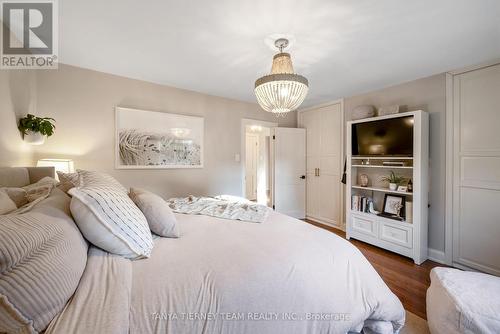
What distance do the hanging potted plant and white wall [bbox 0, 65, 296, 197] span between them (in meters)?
0.09

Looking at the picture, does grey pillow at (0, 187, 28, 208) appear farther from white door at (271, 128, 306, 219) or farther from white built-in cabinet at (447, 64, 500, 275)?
white built-in cabinet at (447, 64, 500, 275)

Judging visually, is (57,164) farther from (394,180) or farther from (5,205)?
(394,180)

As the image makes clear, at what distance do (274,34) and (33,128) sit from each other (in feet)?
7.88

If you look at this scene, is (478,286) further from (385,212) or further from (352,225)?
(352,225)

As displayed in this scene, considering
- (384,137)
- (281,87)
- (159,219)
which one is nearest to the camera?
(159,219)

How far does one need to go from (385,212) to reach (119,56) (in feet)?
12.6

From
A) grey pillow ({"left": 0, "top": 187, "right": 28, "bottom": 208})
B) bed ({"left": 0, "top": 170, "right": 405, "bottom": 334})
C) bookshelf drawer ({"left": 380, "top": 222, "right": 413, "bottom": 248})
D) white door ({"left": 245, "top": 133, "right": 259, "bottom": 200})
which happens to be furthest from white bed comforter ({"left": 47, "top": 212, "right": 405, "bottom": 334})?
white door ({"left": 245, "top": 133, "right": 259, "bottom": 200})

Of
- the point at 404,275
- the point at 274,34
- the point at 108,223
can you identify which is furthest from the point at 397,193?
the point at 108,223

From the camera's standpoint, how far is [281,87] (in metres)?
1.61

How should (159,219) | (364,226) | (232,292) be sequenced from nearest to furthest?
(232,292) < (159,219) < (364,226)

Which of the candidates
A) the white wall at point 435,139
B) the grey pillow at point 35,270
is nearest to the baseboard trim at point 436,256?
the white wall at point 435,139

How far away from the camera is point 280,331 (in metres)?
0.84

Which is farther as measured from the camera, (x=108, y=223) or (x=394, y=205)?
(x=394, y=205)

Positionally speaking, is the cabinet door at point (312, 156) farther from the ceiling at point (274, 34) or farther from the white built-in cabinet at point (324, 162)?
the ceiling at point (274, 34)
